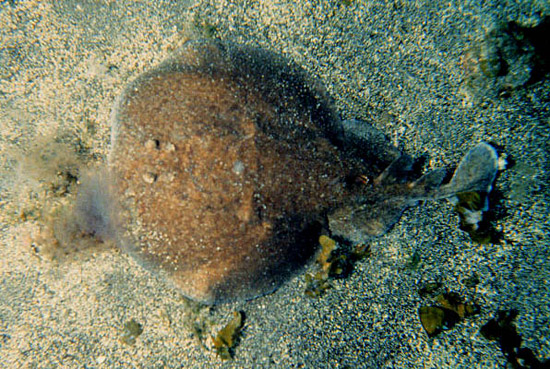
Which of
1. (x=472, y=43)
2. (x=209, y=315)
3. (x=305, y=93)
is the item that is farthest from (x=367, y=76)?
(x=209, y=315)

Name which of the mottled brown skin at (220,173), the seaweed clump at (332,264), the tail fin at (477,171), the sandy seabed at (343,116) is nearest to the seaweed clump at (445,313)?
the sandy seabed at (343,116)

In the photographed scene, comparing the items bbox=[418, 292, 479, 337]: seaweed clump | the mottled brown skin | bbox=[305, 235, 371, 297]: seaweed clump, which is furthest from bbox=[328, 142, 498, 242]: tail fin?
bbox=[418, 292, 479, 337]: seaweed clump

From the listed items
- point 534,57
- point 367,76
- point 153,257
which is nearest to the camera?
point 153,257

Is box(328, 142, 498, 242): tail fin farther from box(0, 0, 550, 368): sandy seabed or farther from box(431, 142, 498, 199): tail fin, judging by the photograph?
box(0, 0, 550, 368): sandy seabed

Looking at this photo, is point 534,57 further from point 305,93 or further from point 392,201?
point 305,93

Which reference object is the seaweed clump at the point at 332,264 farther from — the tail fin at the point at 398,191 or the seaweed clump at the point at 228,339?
the seaweed clump at the point at 228,339

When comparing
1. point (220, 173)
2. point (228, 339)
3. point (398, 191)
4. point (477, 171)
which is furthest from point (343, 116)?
point (228, 339)

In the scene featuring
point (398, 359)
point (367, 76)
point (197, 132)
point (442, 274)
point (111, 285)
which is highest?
point (367, 76)

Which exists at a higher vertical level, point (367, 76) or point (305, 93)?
point (367, 76)
